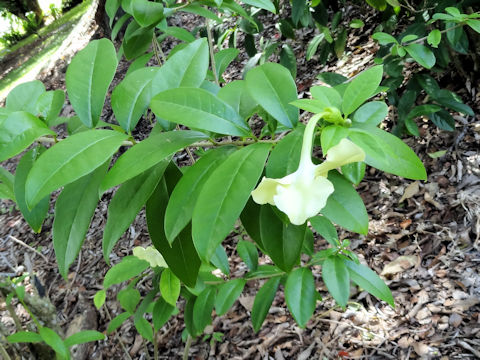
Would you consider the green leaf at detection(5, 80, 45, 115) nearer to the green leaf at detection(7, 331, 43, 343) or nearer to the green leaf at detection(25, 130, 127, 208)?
the green leaf at detection(25, 130, 127, 208)

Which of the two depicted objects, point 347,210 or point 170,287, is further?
point 170,287

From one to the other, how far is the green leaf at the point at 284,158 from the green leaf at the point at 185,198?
0.38 feet

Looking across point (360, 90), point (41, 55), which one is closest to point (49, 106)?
point (360, 90)

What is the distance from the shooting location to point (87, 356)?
2.32 metres

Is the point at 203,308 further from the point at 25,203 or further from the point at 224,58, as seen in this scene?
the point at 224,58

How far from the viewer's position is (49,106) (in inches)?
35.5

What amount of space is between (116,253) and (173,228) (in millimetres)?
2421

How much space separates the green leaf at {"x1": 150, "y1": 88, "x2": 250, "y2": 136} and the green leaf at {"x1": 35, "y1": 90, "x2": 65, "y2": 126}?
291 mm

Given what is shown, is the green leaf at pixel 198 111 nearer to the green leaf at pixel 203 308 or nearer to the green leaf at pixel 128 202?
the green leaf at pixel 128 202

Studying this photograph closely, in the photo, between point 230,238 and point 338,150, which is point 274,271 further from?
point 230,238

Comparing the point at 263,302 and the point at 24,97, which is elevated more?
the point at 24,97

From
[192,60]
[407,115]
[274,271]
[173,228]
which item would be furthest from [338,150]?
[407,115]

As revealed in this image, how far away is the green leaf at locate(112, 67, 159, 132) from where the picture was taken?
84 centimetres

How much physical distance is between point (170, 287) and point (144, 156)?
2.35 feet
